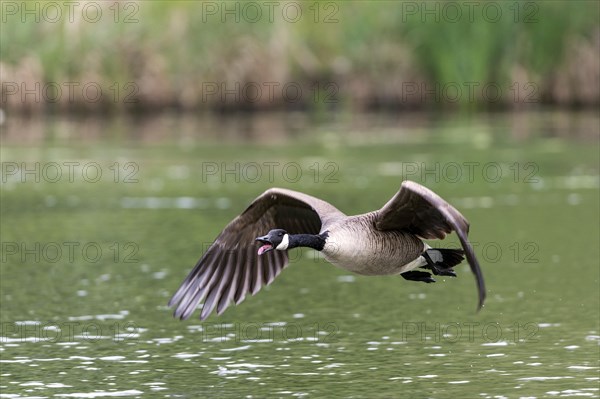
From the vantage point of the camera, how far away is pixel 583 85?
37.1m

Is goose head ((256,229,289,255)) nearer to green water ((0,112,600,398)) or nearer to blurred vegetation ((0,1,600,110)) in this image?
green water ((0,112,600,398))

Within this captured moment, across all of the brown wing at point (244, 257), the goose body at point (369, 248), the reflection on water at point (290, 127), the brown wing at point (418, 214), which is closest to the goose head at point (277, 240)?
the goose body at point (369, 248)

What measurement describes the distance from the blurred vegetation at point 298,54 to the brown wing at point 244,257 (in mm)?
24235

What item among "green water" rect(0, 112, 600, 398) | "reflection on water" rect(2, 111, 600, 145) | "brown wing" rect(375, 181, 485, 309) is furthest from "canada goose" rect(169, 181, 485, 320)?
"reflection on water" rect(2, 111, 600, 145)

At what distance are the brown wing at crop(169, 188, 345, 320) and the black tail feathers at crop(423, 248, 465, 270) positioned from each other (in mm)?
1249

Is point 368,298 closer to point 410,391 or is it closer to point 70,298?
point 70,298

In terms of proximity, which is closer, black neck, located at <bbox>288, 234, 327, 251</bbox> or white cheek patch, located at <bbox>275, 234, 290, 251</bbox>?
black neck, located at <bbox>288, 234, 327, 251</bbox>

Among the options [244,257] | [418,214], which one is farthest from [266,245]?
[244,257]

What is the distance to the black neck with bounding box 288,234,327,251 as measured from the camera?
10.0 meters

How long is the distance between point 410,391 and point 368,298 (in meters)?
4.45

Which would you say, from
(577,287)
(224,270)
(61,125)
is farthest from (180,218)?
(61,125)

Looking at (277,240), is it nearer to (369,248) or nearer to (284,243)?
(284,243)

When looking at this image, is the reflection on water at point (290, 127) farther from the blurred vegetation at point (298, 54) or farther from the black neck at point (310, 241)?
the black neck at point (310, 241)

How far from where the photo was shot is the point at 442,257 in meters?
10.6
